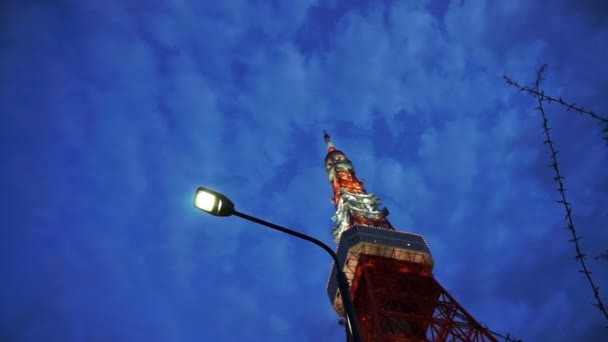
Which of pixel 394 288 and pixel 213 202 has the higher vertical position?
pixel 394 288

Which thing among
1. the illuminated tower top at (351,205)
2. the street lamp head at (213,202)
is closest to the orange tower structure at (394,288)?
the illuminated tower top at (351,205)

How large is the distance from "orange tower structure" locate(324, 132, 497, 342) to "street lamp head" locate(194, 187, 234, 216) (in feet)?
85.3

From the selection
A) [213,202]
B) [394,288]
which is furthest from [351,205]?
[213,202]

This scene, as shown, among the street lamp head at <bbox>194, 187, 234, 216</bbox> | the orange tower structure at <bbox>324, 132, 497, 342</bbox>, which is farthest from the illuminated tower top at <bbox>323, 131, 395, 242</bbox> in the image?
the street lamp head at <bbox>194, 187, 234, 216</bbox>

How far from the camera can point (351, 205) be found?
155 feet

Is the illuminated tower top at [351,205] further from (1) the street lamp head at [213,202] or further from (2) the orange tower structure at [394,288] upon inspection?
(1) the street lamp head at [213,202]

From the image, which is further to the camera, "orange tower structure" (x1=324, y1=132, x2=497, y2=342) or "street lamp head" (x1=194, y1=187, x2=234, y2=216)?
"orange tower structure" (x1=324, y1=132, x2=497, y2=342)

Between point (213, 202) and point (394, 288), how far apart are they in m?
33.3

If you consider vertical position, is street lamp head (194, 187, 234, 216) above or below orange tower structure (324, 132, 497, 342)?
below

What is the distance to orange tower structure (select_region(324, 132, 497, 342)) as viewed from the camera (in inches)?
1230

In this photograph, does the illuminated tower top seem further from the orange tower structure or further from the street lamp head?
the street lamp head

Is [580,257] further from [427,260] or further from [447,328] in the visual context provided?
[427,260]

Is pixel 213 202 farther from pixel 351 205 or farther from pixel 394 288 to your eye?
pixel 351 205

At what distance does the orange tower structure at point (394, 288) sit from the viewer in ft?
102
